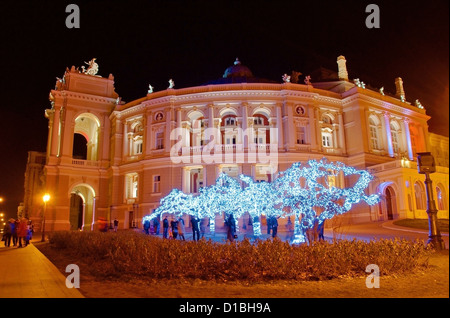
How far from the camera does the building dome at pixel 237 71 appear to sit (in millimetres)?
50031

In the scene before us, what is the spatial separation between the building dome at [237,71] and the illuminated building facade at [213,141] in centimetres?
1009

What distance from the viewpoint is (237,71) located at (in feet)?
166

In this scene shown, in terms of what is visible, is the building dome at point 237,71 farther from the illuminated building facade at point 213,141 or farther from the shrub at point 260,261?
the shrub at point 260,261

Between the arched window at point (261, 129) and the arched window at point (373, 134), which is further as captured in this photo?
the arched window at point (373, 134)

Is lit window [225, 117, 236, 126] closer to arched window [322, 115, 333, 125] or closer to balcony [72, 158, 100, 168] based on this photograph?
arched window [322, 115, 333, 125]

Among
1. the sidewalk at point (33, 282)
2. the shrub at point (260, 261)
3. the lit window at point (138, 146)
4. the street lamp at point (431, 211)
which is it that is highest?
the lit window at point (138, 146)

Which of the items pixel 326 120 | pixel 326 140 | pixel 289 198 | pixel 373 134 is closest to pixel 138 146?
pixel 326 140

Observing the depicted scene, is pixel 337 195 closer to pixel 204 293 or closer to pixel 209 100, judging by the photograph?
pixel 204 293

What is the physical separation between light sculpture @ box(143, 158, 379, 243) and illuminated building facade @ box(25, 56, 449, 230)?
1028cm

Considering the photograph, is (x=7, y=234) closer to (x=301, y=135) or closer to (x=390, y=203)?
(x=301, y=135)

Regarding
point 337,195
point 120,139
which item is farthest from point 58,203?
point 337,195

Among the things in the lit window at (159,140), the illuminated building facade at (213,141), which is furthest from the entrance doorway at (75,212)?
the lit window at (159,140)

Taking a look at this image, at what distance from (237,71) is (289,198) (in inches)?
1396

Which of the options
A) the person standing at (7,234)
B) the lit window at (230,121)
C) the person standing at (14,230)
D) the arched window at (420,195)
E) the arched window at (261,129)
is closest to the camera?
the person standing at (7,234)
